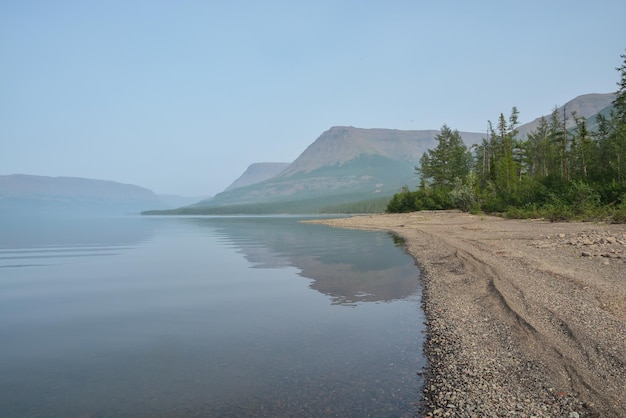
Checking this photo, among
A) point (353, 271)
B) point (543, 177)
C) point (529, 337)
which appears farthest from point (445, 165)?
point (529, 337)

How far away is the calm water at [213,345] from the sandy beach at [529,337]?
0.96 m

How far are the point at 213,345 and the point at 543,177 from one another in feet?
197

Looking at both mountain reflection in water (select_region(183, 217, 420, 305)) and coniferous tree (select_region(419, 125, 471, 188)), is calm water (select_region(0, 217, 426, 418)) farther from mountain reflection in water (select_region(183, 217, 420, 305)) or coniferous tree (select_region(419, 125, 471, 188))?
coniferous tree (select_region(419, 125, 471, 188))

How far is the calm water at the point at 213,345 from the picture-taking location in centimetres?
872

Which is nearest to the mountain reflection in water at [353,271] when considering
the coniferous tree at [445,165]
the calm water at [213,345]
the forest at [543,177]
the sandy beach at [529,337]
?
the calm water at [213,345]

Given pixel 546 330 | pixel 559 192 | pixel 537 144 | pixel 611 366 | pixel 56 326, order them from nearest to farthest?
pixel 611 366, pixel 546 330, pixel 56 326, pixel 559 192, pixel 537 144

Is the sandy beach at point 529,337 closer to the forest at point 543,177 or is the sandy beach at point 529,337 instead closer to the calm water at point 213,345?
the calm water at point 213,345

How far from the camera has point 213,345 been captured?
1250cm

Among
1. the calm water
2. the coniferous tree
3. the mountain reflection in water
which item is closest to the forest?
the coniferous tree

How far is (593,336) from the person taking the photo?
10102mm

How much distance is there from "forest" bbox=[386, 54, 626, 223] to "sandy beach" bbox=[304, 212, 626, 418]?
78.3ft

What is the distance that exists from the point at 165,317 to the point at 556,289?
15099mm

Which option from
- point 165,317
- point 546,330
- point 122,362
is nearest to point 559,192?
point 546,330

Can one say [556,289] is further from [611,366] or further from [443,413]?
[443,413]
